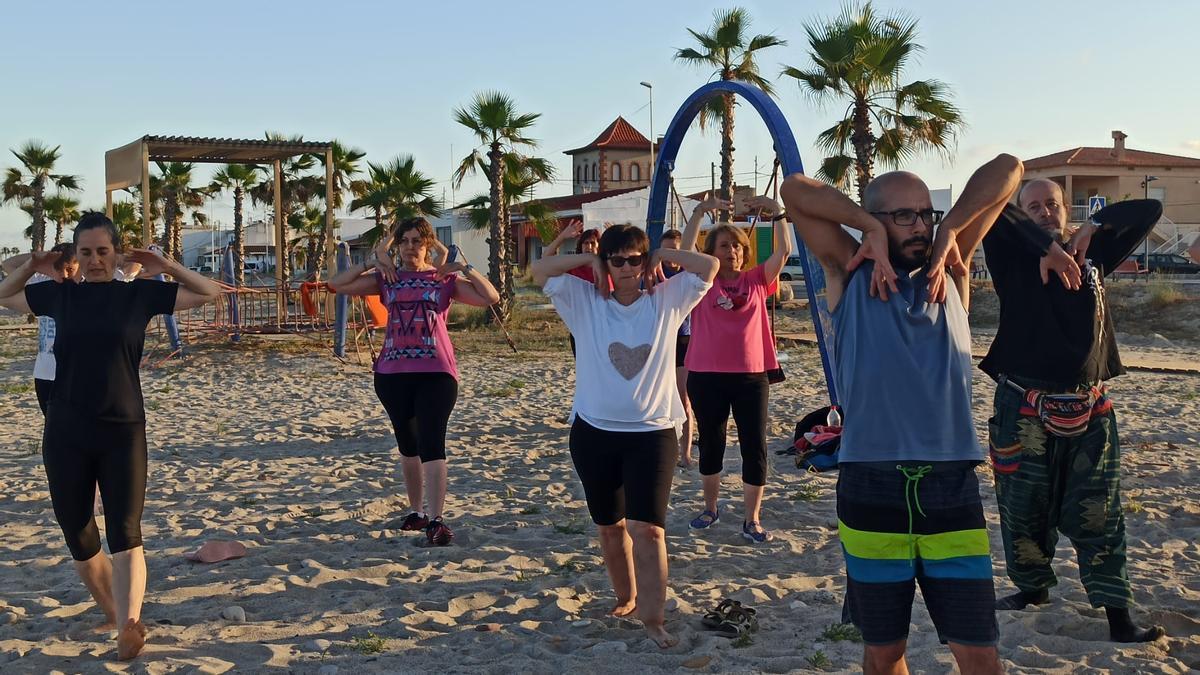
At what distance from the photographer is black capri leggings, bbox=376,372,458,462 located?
19.1ft

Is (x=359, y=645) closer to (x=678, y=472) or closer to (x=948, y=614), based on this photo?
(x=948, y=614)

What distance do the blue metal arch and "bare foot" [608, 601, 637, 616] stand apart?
2416 mm

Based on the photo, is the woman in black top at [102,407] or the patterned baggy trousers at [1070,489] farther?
the patterned baggy trousers at [1070,489]

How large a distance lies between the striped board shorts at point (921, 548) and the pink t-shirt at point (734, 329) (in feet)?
9.52

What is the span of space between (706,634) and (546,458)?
419 centimetres

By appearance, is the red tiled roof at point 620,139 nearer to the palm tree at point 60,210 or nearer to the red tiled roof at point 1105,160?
the red tiled roof at point 1105,160

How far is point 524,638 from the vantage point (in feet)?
14.6

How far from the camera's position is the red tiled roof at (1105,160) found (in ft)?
178

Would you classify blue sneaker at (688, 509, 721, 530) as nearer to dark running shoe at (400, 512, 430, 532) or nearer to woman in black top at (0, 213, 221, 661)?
dark running shoe at (400, 512, 430, 532)

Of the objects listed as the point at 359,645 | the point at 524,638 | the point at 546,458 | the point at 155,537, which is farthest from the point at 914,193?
the point at 546,458

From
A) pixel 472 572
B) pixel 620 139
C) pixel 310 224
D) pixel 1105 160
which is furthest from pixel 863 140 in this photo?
pixel 620 139

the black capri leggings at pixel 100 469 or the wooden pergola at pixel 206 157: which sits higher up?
the wooden pergola at pixel 206 157

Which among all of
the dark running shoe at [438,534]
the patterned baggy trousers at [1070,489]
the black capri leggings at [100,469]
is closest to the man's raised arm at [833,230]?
the patterned baggy trousers at [1070,489]

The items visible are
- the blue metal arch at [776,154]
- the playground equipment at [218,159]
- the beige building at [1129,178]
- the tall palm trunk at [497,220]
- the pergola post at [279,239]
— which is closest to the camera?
the blue metal arch at [776,154]
